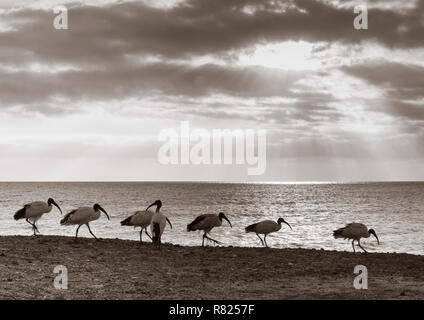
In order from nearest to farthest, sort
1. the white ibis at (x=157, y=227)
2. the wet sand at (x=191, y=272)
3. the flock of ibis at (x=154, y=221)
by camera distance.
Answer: the wet sand at (x=191, y=272)
the white ibis at (x=157, y=227)
the flock of ibis at (x=154, y=221)

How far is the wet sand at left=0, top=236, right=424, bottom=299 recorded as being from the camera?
1170 cm

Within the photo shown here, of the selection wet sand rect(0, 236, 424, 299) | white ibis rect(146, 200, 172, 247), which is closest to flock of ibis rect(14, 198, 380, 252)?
white ibis rect(146, 200, 172, 247)

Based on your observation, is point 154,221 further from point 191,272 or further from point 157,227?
point 191,272

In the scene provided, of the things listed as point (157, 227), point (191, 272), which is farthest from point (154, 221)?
point (191, 272)

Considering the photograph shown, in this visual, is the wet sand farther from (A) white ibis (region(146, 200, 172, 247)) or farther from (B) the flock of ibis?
(B) the flock of ibis

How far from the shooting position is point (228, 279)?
13.6m

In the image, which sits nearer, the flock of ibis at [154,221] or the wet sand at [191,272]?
the wet sand at [191,272]

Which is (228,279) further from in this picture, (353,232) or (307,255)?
(353,232)

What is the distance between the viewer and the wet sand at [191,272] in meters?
11.7

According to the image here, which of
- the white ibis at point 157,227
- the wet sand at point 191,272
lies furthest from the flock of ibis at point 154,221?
the wet sand at point 191,272

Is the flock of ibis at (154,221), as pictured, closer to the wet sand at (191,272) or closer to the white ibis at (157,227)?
the white ibis at (157,227)

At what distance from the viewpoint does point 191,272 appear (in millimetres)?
14422
